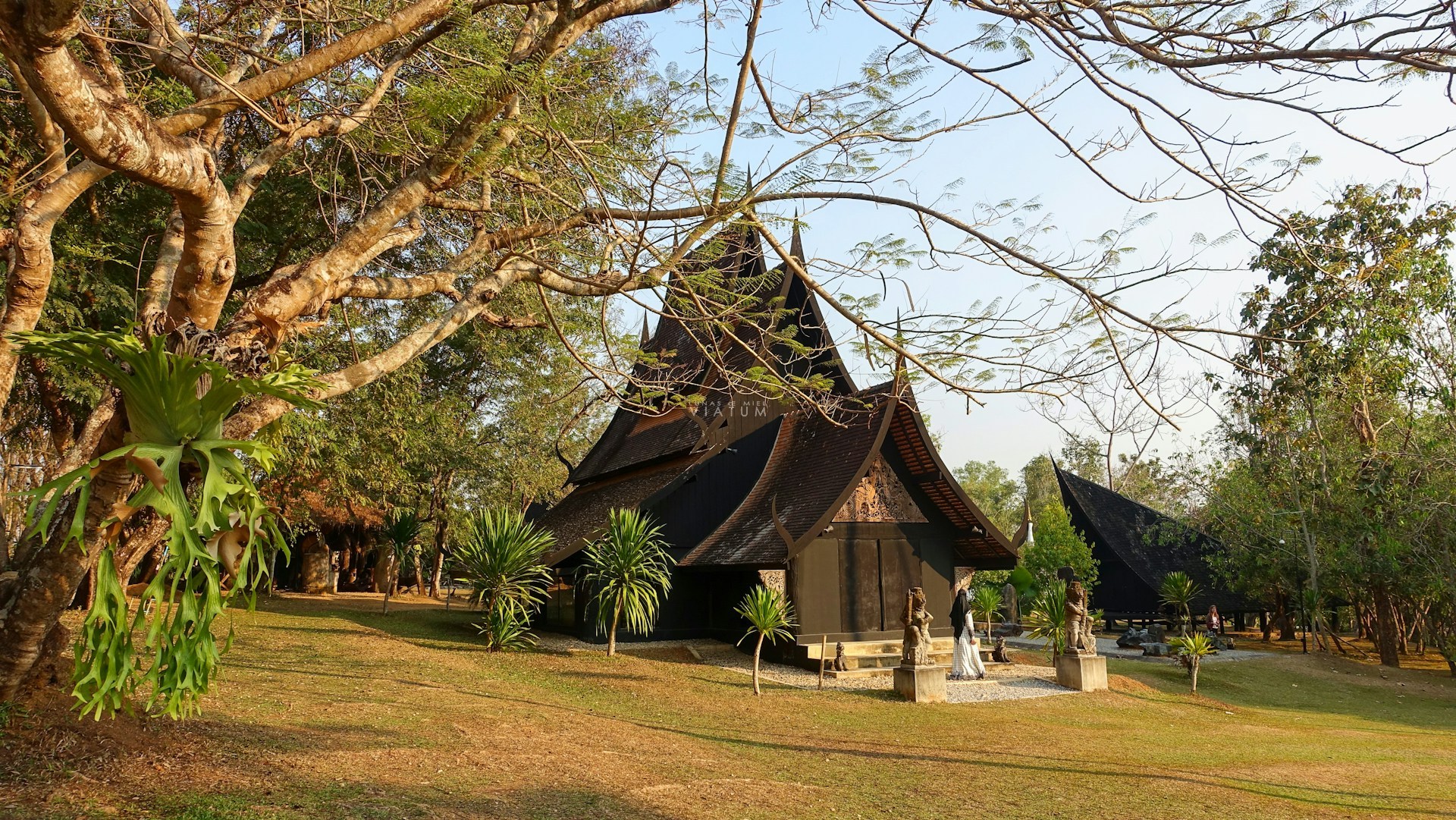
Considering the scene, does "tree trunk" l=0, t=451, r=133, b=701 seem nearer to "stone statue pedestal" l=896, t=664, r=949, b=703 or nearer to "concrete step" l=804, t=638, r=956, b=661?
"stone statue pedestal" l=896, t=664, r=949, b=703

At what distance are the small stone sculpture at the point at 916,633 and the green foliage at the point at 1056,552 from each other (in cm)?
1297

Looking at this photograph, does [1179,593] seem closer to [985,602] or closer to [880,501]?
[985,602]

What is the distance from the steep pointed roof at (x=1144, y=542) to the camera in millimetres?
26391

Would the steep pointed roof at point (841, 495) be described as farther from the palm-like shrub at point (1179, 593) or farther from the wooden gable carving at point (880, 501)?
the palm-like shrub at point (1179, 593)

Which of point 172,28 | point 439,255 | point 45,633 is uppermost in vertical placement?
point 439,255

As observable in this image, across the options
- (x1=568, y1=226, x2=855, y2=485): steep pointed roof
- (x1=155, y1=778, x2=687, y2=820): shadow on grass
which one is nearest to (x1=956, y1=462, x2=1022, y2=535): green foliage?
(x1=568, y1=226, x2=855, y2=485): steep pointed roof

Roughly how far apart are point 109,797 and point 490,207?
557 cm

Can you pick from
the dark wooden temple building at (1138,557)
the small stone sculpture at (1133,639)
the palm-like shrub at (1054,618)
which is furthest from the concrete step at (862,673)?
the dark wooden temple building at (1138,557)

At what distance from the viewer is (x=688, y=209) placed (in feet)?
19.3

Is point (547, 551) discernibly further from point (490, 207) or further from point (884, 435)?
point (490, 207)

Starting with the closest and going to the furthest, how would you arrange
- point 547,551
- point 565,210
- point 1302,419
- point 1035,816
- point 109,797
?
point 109,797 → point 1035,816 → point 565,210 → point 1302,419 → point 547,551

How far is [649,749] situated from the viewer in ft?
27.1

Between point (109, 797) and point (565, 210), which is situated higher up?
point (565, 210)

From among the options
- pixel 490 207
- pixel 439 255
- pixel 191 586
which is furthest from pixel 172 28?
pixel 439 255
